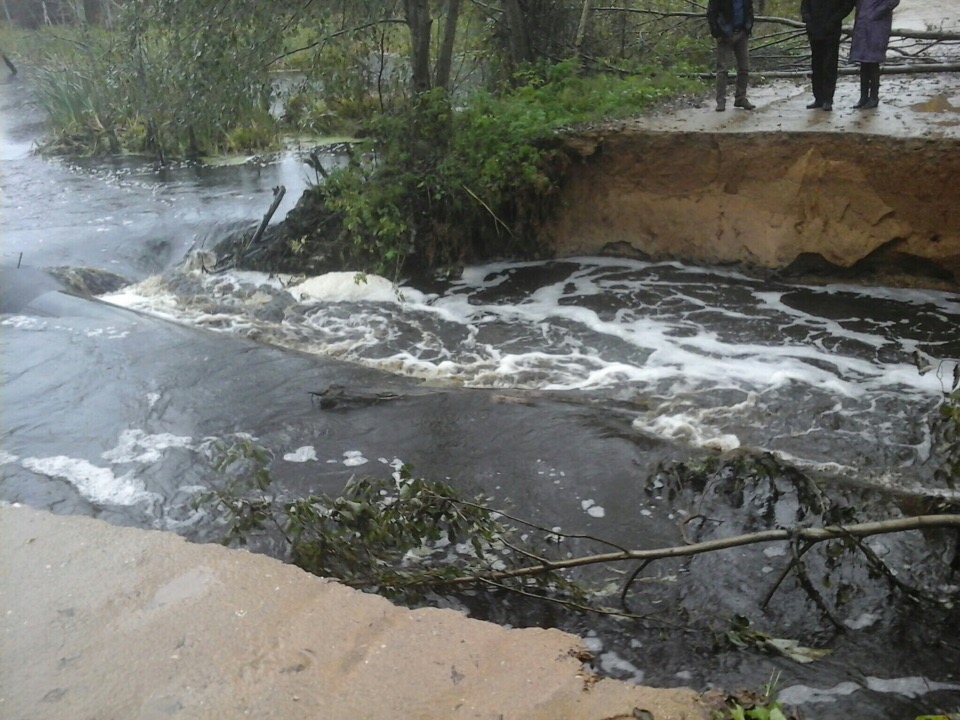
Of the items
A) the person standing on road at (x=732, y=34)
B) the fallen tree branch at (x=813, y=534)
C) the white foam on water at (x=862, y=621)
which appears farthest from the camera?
the person standing on road at (x=732, y=34)

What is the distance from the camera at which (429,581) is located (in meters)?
3.55

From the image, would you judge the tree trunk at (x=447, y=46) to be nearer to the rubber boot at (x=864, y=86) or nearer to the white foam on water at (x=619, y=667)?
the rubber boot at (x=864, y=86)

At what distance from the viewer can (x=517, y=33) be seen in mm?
10500

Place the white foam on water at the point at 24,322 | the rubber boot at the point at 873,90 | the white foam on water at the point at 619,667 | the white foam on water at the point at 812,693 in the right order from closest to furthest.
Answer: the white foam on water at the point at 812,693 < the white foam on water at the point at 619,667 < the white foam on water at the point at 24,322 < the rubber boot at the point at 873,90

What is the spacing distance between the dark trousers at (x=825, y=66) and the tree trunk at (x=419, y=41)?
385 cm

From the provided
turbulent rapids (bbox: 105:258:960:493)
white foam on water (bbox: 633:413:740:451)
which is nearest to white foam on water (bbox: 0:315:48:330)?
turbulent rapids (bbox: 105:258:960:493)

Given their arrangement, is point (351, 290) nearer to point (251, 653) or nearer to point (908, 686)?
point (251, 653)

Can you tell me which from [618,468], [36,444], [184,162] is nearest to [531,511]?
[618,468]

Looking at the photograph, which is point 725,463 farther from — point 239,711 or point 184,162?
point 184,162

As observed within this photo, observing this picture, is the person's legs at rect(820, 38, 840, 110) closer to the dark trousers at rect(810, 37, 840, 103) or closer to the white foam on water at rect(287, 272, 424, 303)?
the dark trousers at rect(810, 37, 840, 103)

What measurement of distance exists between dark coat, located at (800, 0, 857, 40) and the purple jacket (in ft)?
0.45

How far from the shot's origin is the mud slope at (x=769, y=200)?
7.17m

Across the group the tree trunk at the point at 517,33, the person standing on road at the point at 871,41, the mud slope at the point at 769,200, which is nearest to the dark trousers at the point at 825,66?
the person standing on road at the point at 871,41

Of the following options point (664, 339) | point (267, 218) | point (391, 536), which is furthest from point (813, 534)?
point (267, 218)
